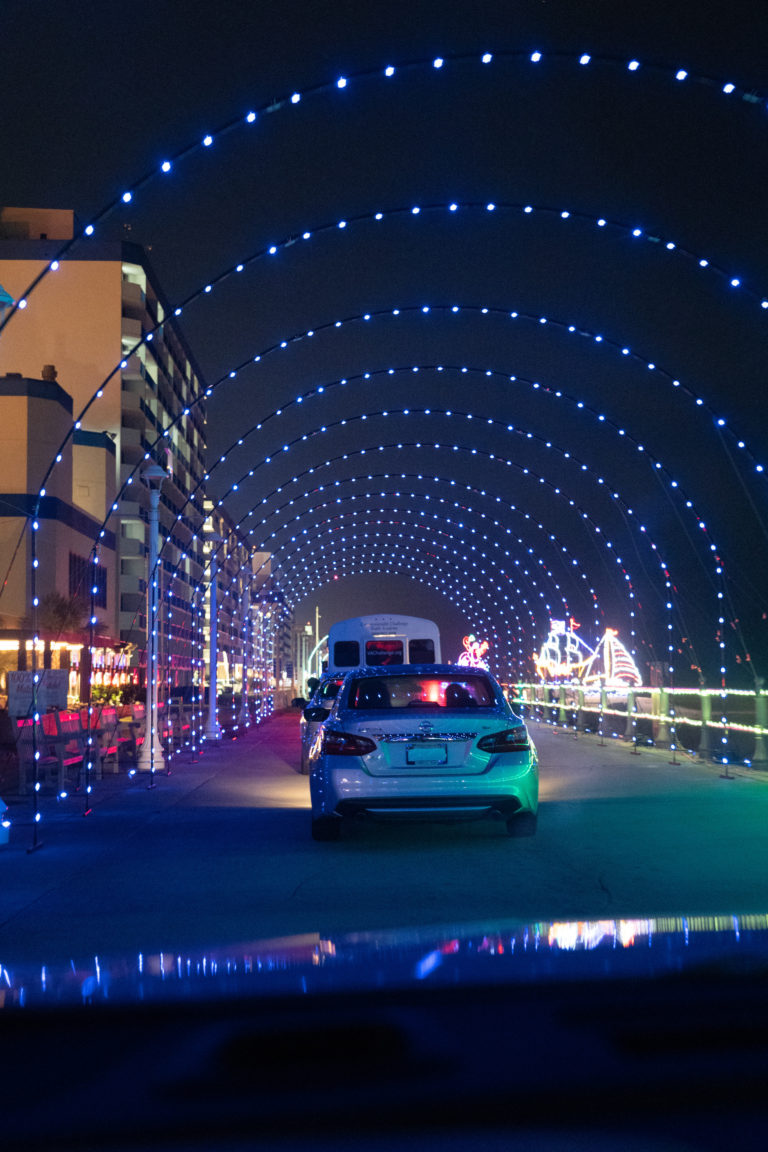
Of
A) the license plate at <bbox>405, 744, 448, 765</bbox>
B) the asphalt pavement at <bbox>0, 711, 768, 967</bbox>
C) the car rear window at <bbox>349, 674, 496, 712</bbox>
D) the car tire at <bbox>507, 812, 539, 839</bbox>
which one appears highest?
the car rear window at <bbox>349, 674, 496, 712</bbox>

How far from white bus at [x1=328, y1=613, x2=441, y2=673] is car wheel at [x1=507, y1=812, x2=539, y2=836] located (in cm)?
1746

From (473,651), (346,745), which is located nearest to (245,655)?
(346,745)

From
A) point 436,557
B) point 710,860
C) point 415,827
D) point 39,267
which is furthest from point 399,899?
point 39,267

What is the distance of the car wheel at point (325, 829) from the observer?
11.3m

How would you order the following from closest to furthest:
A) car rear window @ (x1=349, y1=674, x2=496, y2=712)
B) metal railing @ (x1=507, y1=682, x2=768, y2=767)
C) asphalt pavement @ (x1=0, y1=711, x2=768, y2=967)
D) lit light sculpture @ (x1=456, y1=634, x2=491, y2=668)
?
asphalt pavement @ (x1=0, y1=711, x2=768, y2=967), car rear window @ (x1=349, y1=674, x2=496, y2=712), metal railing @ (x1=507, y1=682, x2=768, y2=767), lit light sculpture @ (x1=456, y1=634, x2=491, y2=668)

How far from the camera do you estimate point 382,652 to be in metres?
29.3

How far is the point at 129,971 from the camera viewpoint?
3.27 meters

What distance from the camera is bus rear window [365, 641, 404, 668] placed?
29.2 m

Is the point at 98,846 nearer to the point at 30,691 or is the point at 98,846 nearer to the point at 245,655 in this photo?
the point at 30,691

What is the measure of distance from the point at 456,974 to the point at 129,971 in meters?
0.93

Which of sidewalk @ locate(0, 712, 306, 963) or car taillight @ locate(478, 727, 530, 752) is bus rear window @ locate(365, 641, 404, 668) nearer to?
sidewalk @ locate(0, 712, 306, 963)

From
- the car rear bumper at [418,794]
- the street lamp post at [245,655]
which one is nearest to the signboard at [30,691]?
the car rear bumper at [418,794]

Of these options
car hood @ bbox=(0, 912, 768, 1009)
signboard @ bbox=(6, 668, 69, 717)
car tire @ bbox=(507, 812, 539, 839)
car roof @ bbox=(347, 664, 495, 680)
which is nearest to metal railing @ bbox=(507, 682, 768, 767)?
car roof @ bbox=(347, 664, 495, 680)

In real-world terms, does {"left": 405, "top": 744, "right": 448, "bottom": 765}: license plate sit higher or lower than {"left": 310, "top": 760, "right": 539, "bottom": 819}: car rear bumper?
higher
